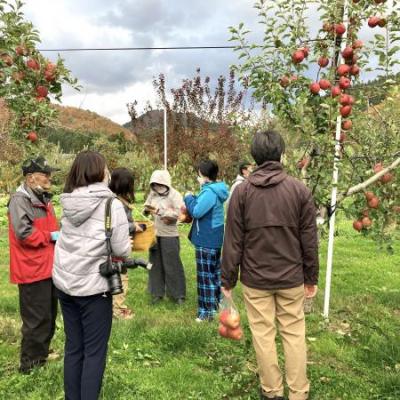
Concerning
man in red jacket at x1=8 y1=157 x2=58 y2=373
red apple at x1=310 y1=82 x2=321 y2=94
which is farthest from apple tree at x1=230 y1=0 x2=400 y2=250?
man in red jacket at x1=8 y1=157 x2=58 y2=373

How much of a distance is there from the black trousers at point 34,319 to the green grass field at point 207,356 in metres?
0.13

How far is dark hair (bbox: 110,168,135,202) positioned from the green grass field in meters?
1.31

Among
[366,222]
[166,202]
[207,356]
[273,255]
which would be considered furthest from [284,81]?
[207,356]

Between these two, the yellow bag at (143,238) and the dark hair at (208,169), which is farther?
the dark hair at (208,169)

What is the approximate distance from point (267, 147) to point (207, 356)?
199cm

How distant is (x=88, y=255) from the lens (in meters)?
2.79

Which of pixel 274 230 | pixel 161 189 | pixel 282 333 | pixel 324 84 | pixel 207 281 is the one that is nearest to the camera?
pixel 274 230

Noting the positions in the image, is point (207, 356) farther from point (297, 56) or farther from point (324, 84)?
point (297, 56)

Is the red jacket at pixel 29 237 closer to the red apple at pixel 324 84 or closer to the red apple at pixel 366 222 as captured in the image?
the red apple at pixel 324 84

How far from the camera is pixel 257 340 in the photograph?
3154mm

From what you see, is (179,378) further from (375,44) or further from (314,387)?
(375,44)

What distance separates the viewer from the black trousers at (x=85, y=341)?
9.26ft

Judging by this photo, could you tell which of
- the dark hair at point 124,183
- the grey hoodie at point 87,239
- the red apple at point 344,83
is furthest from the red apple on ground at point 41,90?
the red apple at point 344,83

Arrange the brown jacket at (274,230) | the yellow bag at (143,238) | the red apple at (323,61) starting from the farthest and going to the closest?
the yellow bag at (143,238) → the red apple at (323,61) → the brown jacket at (274,230)
